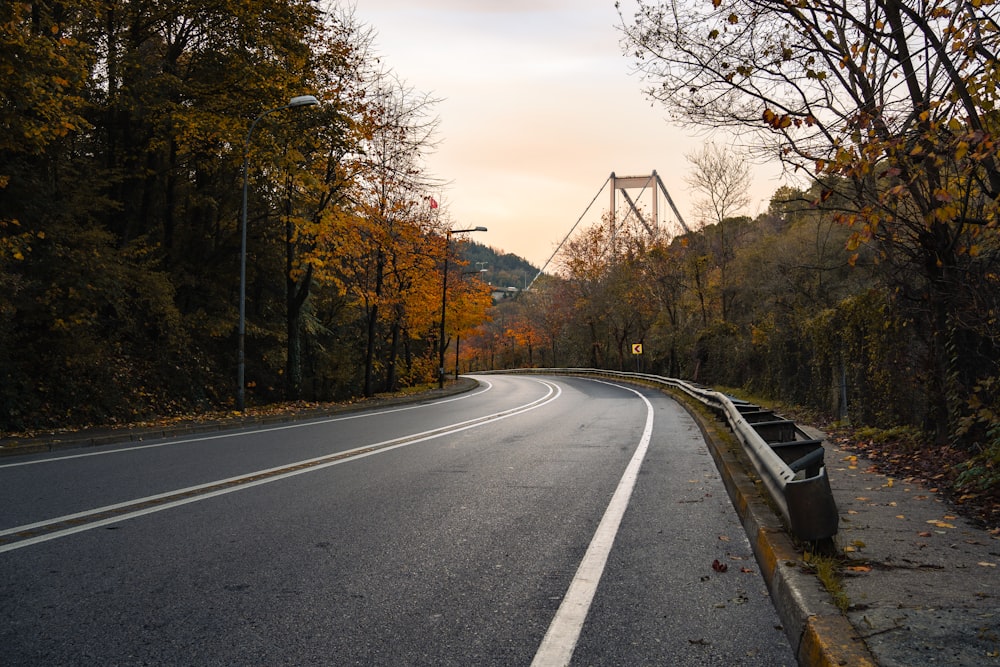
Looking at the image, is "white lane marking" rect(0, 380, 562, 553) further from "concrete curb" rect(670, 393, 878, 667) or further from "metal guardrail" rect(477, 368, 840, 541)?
"metal guardrail" rect(477, 368, 840, 541)

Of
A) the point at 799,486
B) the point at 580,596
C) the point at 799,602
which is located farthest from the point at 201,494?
the point at 799,602

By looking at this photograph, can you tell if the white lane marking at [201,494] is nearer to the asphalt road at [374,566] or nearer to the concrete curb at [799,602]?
the asphalt road at [374,566]

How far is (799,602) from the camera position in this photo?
3.46m

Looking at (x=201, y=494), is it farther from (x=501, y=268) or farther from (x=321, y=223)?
(x=501, y=268)

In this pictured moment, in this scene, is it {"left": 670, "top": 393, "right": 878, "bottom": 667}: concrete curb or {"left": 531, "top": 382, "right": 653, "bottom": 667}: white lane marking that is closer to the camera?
Answer: {"left": 670, "top": 393, "right": 878, "bottom": 667}: concrete curb

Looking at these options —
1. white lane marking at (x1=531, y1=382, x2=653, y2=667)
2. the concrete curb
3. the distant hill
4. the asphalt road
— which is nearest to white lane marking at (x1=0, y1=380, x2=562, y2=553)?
the asphalt road

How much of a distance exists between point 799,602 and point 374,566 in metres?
2.51

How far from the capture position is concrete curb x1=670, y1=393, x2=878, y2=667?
9.64ft

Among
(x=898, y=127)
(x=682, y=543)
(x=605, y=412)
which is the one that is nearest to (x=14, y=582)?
(x=682, y=543)

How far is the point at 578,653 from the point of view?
316 cm

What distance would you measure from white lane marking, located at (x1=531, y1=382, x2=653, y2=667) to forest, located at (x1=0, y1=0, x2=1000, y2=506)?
312 centimetres

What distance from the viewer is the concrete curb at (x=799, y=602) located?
2938mm

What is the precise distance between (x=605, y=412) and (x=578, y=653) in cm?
1656

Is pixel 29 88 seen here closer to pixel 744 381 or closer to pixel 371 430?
pixel 371 430
